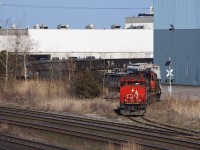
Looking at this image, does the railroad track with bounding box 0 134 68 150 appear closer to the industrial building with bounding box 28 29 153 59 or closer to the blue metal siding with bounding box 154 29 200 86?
the blue metal siding with bounding box 154 29 200 86

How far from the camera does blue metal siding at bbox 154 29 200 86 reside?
166 ft

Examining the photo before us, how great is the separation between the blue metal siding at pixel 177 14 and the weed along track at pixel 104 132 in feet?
98.4

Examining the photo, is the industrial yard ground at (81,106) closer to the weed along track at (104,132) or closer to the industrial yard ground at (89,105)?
the industrial yard ground at (89,105)

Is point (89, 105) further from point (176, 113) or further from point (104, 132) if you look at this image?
point (104, 132)

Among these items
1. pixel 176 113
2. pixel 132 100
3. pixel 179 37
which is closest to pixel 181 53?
pixel 179 37

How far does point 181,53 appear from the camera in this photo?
51.8m

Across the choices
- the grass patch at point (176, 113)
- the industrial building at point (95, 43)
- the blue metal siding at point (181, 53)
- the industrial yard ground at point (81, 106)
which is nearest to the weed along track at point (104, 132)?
the industrial yard ground at point (81, 106)

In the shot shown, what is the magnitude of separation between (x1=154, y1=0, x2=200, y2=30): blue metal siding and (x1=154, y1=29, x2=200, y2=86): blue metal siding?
2.35 ft

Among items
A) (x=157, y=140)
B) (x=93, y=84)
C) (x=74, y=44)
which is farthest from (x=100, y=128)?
(x=74, y=44)

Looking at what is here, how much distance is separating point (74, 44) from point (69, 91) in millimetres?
65247

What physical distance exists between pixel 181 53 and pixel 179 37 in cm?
182

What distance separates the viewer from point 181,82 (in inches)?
2041

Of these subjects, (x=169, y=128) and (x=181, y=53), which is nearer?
(x=169, y=128)

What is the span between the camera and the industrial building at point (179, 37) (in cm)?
5069
